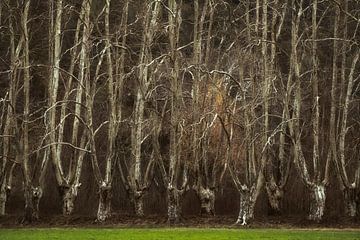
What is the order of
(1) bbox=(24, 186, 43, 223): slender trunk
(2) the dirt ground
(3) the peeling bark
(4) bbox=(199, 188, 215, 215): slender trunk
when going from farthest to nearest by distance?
(4) bbox=(199, 188, 215, 215): slender trunk → (3) the peeling bark → (1) bbox=(24, 186, 43, 223): slender trunk → (2) the dirt ground

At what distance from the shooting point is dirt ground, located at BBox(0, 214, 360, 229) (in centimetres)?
2489

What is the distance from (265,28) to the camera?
89.8ft

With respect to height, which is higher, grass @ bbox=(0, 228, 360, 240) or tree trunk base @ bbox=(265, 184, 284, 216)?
tree trunk base @ bbox=(265, 184, 284, 216)

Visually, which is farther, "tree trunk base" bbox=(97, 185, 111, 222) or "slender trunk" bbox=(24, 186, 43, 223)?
"tree trunk base" bbox=(97, 185, 111, 222)

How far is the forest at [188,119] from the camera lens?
84.4 ft

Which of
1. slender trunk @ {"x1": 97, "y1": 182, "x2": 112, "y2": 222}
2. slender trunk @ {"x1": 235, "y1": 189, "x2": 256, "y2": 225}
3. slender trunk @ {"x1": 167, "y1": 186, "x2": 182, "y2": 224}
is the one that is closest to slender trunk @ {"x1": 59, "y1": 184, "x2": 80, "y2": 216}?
slender trunk @ {"x1": 97, "y1": 182, "x2": 112, "y2": 222}

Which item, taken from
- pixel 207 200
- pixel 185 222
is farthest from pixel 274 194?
pixel 185 222

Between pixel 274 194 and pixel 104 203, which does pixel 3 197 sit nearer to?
pixel 104 203

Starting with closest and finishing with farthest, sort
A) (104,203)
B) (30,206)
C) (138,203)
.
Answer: (30,206) < (104,203) < (138,203)

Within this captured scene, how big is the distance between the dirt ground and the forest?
0.47 metres

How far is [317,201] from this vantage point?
85.9 feet

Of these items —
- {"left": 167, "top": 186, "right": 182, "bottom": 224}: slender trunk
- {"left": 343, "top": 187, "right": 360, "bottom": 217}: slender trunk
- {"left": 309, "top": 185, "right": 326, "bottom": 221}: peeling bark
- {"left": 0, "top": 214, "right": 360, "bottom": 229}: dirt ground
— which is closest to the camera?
{"left": 0, "top": 214, "right": 360, "bottom": 229}: dirt ground

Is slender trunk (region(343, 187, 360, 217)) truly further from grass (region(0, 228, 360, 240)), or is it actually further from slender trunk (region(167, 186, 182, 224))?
slender trunk (region(167, 186, 182, 224))

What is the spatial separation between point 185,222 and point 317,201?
5.90 meters
